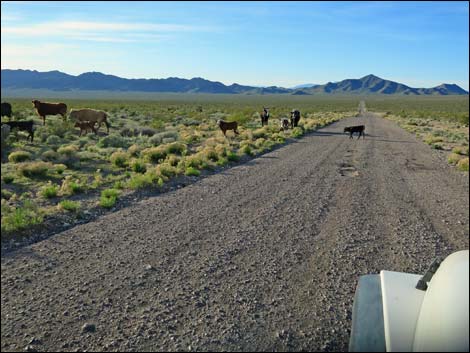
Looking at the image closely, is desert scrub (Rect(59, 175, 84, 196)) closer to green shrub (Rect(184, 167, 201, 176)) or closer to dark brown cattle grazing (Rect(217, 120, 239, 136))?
green shrub (Rect(184, 167, 201, 176))

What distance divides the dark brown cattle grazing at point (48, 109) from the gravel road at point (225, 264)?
1053 mm

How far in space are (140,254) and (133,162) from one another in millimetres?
6581

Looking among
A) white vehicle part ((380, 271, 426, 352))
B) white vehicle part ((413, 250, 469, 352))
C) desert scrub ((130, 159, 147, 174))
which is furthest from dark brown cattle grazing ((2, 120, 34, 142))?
desert scrub ((130, 159, 147, 174))

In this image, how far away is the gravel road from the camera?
3.71 metres

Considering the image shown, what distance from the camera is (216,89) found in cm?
565

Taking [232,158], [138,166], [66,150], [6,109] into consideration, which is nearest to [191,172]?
[138,166]

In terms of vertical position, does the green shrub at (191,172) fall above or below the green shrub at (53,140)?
below

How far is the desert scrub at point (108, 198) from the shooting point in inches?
335

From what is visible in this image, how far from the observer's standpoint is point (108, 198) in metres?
8.89

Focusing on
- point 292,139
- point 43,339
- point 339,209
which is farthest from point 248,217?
point 292,139

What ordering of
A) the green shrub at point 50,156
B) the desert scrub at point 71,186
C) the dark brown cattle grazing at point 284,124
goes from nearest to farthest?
the green shrub at point 50,156, the desert scrub at point 71,186, the dark brown cattle grazing at point 284,124

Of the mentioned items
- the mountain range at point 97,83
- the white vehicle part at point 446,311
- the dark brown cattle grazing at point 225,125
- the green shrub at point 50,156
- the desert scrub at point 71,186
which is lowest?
the dark brown cattle grazing at point 225,125

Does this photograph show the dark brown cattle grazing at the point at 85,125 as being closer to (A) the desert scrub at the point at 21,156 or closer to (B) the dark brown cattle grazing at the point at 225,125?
(A) the desert scrub at the point at 21,156

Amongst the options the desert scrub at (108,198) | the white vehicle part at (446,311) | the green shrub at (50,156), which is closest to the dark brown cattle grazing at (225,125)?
the desert scrub at (108,198)
